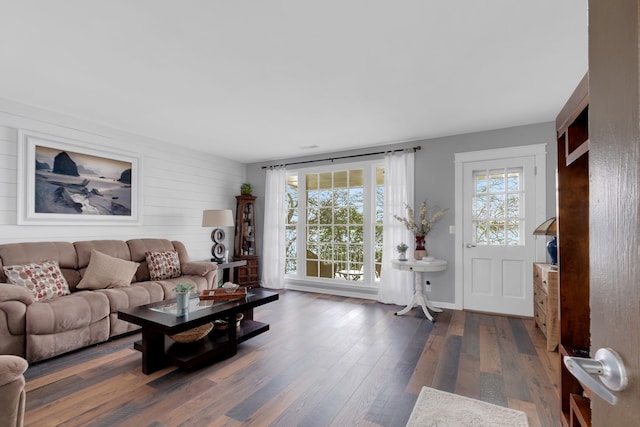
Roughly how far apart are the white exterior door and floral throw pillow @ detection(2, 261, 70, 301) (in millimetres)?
4519

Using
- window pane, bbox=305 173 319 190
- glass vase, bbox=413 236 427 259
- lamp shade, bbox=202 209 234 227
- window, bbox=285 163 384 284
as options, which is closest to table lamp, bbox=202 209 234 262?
lamp shade, bbox=202 209 234 227

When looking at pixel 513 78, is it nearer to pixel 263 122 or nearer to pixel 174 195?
pixel 263 122

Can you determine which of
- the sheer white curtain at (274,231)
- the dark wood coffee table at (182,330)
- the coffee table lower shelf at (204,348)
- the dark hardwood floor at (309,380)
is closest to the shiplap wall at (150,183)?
the sheer white curtain at (274,231)

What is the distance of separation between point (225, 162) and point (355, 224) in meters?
2.60

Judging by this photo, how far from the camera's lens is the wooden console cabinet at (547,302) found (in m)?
2.98

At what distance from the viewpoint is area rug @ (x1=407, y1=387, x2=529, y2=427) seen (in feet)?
6.32

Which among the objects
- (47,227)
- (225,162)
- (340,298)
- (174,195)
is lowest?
(340,298)

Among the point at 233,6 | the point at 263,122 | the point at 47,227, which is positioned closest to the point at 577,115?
the point at 233,6

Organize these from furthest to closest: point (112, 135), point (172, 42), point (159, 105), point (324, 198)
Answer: point (324, 198), point (112, 135), point (159, 105), point (172, 42)

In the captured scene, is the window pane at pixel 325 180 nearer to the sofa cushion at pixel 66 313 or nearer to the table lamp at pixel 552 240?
the table lamp at pixel 552 240

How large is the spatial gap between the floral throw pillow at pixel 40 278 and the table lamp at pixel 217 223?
2044 mm

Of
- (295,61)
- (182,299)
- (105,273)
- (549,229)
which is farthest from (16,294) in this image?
(549,229)

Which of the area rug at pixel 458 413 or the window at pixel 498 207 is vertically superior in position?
the window at pixel 498 207

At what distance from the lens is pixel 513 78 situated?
9.38ft
